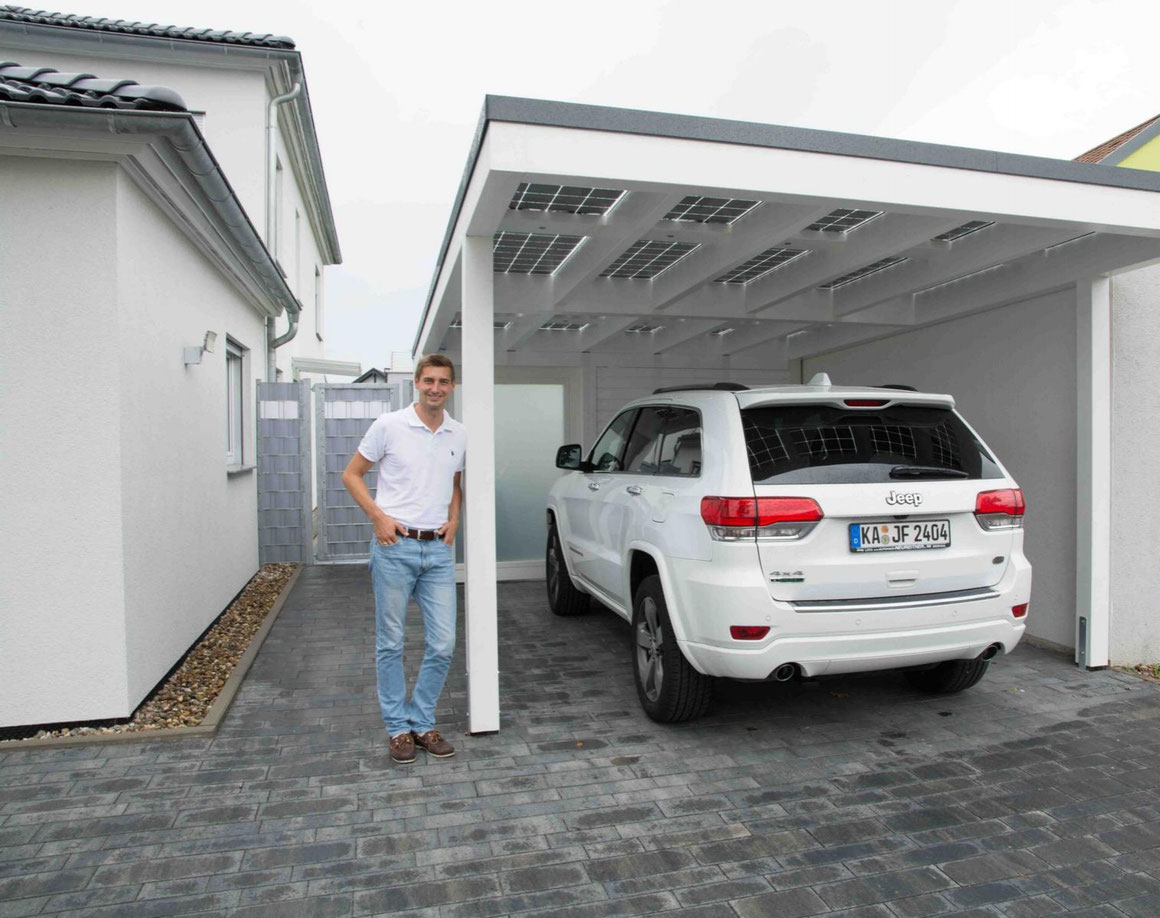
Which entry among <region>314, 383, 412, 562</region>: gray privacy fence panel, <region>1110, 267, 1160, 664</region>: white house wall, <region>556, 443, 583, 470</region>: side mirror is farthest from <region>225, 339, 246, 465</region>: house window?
<region>1110, 267, 1160, 664</region>: white house wall

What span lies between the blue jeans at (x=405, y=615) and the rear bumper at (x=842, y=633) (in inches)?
47.1

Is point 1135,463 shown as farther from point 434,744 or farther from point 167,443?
point 167,443

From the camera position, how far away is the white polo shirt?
383cm

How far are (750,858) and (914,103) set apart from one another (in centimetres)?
1209

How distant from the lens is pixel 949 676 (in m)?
4.67

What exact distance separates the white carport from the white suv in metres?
0.98

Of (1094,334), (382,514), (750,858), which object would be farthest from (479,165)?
(1094,334)

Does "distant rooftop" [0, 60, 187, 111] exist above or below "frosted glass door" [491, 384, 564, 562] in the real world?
above

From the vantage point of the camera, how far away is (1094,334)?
517cm

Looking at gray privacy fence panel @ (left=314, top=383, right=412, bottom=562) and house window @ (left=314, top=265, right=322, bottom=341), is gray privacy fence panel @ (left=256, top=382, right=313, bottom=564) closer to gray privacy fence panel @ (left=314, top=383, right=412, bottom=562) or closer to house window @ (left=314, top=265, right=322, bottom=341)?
gray privacy fence panel @ (left=314, top=383, right=412, bottom=562)

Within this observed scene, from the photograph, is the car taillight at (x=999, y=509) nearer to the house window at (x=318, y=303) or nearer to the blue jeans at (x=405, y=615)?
the blue jeans at (x=405, y=615)

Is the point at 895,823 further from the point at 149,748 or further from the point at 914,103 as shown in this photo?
the point at 914,103

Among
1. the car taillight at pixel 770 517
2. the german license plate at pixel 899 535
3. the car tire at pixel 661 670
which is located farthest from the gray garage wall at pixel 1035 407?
the car tire at pixel 661 670

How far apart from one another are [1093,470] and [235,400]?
316 inches
